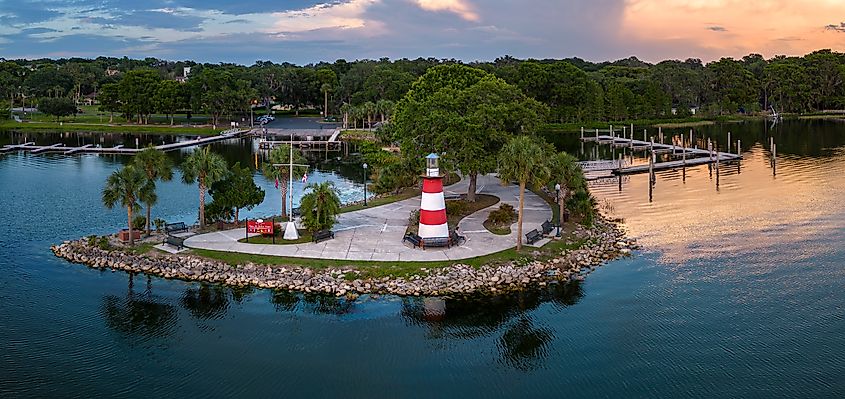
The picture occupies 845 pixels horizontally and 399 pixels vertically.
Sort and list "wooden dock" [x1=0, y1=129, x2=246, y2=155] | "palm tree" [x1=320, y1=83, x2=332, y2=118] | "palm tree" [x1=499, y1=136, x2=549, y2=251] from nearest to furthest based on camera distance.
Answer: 1. "palm tree" [x1=499, y1=136, x2=549, y2=251]
2. "wooden dock" [x1=0, y1=129, x2=246, y2=155]
3. "palm tree" [x1=320, y1=83, x2=332, y2=118]

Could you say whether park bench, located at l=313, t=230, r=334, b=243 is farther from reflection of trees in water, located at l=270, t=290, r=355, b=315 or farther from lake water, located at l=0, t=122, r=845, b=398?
lake water, located at l=0, t=122, r=845, b=398

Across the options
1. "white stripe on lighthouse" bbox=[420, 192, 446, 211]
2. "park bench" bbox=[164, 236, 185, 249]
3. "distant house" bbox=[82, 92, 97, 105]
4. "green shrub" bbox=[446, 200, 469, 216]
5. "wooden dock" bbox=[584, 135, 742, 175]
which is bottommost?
"park bench" bbox=[164, 236, 185, 249]

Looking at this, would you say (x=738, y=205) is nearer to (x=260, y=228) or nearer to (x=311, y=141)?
(x=260, y=228)

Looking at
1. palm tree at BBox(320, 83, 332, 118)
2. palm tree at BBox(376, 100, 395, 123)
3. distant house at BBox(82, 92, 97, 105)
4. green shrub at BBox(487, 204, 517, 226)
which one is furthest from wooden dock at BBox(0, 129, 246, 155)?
distant house at BBox(82, 92, 97, 105)

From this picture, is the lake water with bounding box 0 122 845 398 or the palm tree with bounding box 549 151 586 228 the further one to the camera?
the palm tree with bounding box 549 151 586 228

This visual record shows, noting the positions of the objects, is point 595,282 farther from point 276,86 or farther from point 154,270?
point 276,86

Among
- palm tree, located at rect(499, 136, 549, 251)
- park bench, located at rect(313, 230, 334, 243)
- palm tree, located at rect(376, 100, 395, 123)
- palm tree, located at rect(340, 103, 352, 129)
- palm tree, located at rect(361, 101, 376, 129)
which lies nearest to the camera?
palm tree, located at rect(499, 136, 549, 251)
